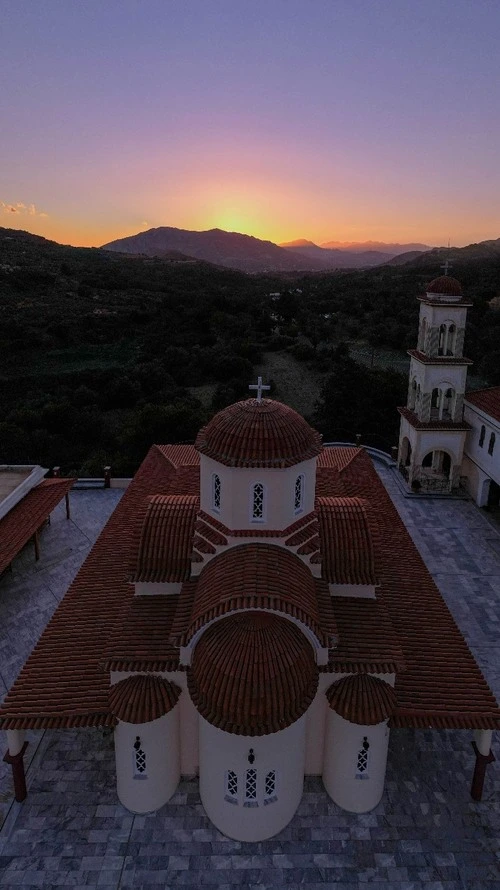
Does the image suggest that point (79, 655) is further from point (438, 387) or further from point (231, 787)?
point (438, 387)

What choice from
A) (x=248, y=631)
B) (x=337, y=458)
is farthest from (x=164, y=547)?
(x=337, y=458)

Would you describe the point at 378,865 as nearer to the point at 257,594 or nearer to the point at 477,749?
the point at 477,749

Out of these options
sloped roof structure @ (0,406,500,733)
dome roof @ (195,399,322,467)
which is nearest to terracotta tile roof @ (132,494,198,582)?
sloped roof structure @ (0,406,500,733)

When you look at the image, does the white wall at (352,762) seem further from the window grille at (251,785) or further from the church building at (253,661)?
the window grille at (251,785)

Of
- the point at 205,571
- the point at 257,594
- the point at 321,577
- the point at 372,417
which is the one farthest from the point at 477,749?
the point at 372,417

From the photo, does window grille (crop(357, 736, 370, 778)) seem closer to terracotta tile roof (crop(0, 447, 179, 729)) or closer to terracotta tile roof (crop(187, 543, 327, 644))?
terracotta tile roof (crop(187, 543, 327, 644))

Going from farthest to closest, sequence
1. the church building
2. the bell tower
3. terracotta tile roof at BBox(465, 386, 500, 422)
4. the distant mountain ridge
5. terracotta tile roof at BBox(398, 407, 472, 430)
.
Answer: the distant mountain ridge < terracotta tile roof at BBox(398, 407, 472, 430) < the bell tower < terracotta tile roof at BBox(465, 386, 500, 422) < the church building

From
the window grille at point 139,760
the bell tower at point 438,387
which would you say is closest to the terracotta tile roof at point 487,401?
the bell tower at point 438,387
